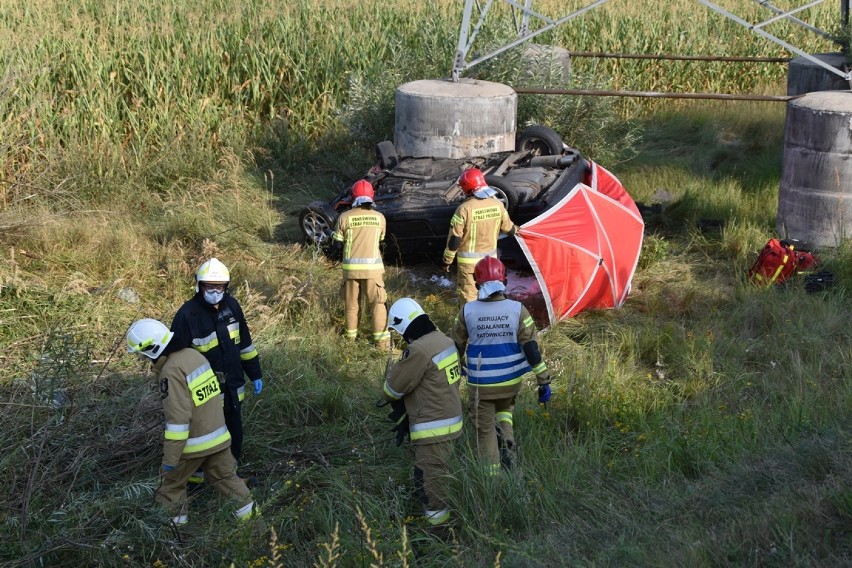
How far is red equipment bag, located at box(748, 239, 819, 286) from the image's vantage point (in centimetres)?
947

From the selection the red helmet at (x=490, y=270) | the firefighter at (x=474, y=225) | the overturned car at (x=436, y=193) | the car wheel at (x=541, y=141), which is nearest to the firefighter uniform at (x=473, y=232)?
the firefighter at (x=474, y=225)

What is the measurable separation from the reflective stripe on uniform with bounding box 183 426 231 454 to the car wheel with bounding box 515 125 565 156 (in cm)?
717

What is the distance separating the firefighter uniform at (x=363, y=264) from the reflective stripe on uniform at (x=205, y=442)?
326 centimetres

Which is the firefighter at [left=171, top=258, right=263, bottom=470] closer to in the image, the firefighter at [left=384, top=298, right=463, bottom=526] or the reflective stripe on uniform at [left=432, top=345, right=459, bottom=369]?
the firefighter at [left=384, top=298, right=463, bottom=526]

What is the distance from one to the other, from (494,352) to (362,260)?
290 centimetres

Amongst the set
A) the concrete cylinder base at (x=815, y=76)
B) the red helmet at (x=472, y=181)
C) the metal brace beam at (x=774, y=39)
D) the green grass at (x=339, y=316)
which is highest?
the metal brace beam at (x=774, y=39)

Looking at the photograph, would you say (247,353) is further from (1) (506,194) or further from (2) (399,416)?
(1) (506,194)

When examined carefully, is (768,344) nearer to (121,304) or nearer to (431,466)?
(431,466)

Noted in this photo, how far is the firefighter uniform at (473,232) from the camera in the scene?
859cm

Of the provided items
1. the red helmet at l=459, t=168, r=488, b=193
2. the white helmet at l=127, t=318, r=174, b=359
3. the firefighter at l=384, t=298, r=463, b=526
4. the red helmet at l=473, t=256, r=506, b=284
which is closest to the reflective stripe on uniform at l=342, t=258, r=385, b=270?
the red helmet at l=459, t=168, r=488, b=193

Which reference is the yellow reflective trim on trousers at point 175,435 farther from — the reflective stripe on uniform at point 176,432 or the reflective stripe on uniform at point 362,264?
the reflective stripe on uniform at point 362,264

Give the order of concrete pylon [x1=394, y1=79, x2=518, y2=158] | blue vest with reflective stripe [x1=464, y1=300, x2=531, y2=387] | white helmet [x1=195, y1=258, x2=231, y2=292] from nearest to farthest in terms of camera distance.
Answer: white helmet [x1=195, y1=258, x2=231, y2=292], blue vest with reflective stripe [x1=464, y1=300, x2=531, y2=387], concrete pylon [x1=394, y1=79, x2=518, y2=158]

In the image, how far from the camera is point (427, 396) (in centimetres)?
560

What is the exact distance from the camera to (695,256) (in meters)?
10.7
